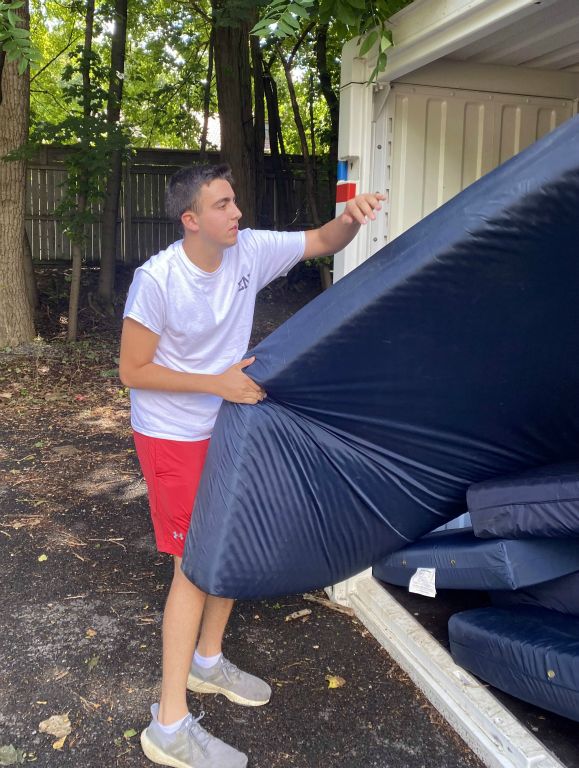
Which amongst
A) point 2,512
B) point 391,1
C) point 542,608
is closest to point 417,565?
point 542,608

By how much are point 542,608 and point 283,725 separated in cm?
102

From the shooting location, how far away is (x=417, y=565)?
2693 mm

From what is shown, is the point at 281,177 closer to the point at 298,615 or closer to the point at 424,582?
the point at 298,615

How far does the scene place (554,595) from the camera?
2.61 m

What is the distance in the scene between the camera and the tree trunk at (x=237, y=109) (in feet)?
33.8

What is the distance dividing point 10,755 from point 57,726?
20 centimetres

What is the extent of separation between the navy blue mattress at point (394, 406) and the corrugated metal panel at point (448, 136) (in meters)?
1.44

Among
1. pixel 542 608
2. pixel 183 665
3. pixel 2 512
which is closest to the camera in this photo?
pixel 183 665

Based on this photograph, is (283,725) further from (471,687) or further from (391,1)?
(391,1)

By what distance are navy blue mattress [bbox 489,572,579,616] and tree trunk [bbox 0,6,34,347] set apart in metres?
7.35

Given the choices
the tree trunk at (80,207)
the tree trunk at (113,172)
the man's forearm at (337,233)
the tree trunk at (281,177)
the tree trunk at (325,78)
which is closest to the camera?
the man's forearm at (337,233)

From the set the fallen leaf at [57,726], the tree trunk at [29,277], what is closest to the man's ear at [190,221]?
the fallen leaf at [57,726]

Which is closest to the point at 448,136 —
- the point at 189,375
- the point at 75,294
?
the point at 189,375

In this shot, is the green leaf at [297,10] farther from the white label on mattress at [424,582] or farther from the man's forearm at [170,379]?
the white label on mattress at [424,582]
